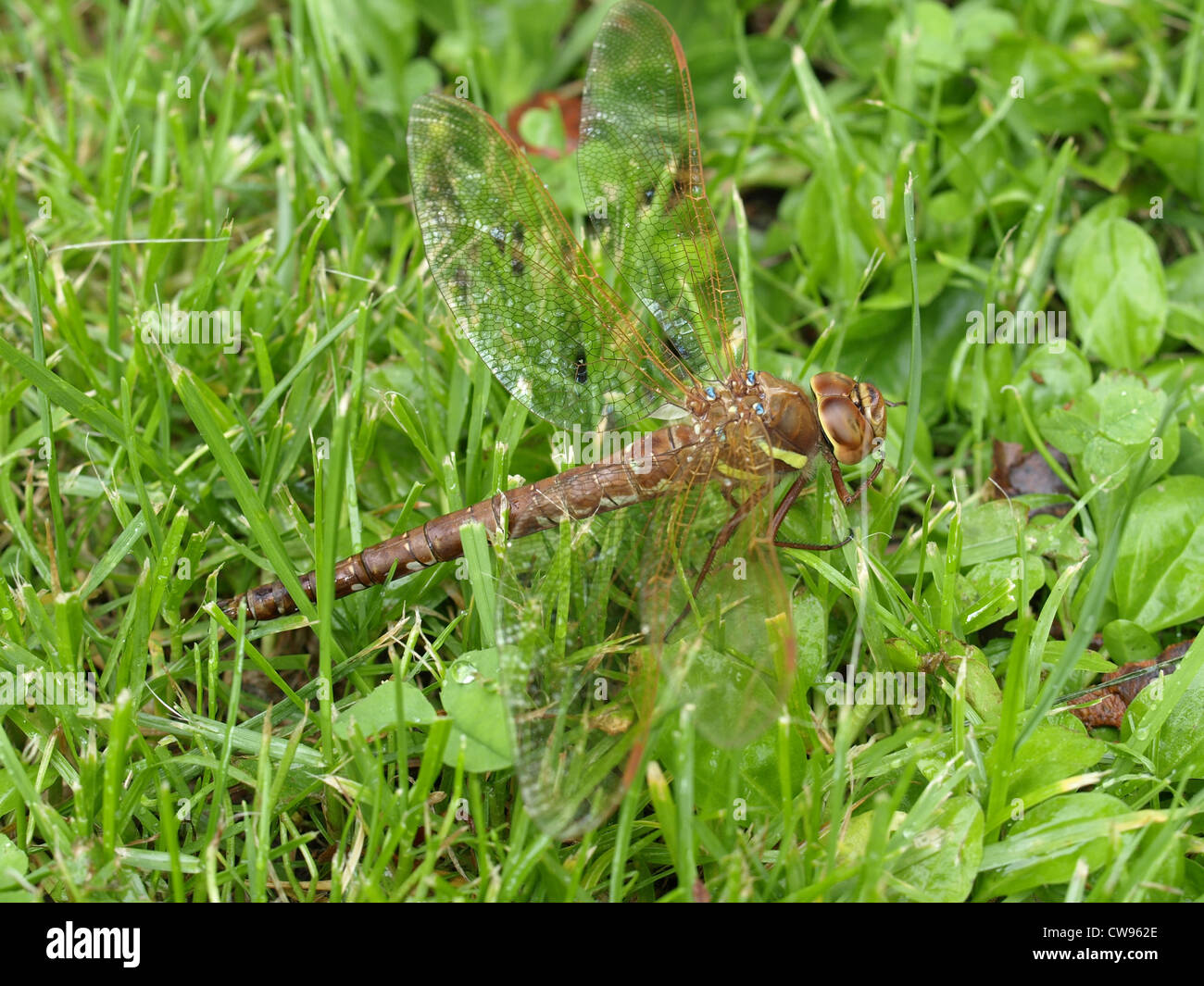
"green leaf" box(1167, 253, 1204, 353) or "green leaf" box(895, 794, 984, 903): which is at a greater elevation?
"green leaf" box(1167, 253, 1204, 353)

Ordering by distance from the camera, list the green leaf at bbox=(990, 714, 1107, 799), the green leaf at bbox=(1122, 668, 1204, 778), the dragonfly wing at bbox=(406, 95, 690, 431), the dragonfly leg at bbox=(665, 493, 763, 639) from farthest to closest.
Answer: the dragonfly wing at bbox=(406, 95, 690, 431)
the dragonfly leg at bbox=(665, 493, 763, 639)
the green leaf at bbox=(1122, 668, 1204, 778)
the green leaf at bbox=(990, 714, 1107, 799)

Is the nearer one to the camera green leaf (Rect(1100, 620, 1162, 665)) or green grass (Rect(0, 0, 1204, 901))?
green grass (Rect(0, 0, 1204, 901))

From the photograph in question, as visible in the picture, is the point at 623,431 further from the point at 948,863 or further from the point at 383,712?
the point at 948,863

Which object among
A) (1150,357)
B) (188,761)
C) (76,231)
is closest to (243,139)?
(76,231)

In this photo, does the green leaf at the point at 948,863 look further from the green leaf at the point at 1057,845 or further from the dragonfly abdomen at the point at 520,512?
the dragonfly abdomen at the point at 520,512

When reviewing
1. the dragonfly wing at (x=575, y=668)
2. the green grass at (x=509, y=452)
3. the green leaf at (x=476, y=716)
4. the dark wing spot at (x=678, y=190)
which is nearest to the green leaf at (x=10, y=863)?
the green grass at (x=509, y=452)

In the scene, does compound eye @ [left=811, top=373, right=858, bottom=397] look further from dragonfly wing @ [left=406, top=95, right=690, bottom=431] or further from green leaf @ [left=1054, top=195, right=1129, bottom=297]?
green leaf @ [left=1054, top=195, right=1129, bottom=297]

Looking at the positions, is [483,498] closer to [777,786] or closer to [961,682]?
[777,786]

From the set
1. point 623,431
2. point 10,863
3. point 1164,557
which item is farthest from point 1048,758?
point 10,863

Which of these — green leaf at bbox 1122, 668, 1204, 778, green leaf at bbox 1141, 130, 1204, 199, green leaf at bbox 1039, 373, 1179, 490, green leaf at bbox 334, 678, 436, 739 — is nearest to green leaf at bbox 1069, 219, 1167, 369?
green leaf at bbox 1039, 373, 1179, 490
